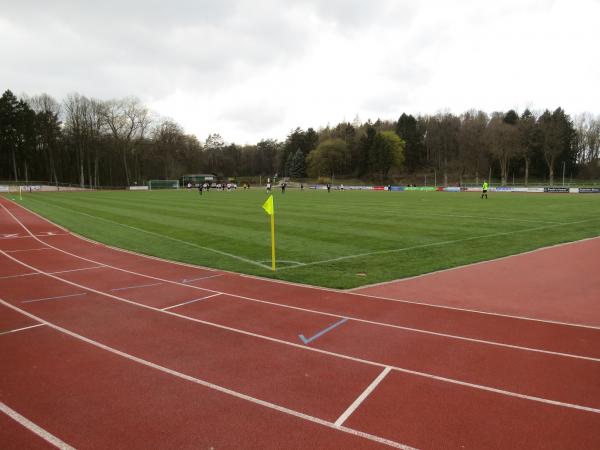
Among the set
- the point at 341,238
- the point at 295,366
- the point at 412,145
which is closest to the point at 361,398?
the point at 295,366

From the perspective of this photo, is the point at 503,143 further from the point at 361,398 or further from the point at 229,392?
the point at 229,392

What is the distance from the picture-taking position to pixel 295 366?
5793 mm

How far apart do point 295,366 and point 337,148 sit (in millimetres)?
105743

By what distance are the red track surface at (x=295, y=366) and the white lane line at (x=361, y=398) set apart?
0.07 ft

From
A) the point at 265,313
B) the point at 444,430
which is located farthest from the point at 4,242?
the point at 444,430

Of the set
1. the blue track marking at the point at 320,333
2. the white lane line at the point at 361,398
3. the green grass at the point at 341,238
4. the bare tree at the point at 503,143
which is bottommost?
the white lane line at the point at 361,398

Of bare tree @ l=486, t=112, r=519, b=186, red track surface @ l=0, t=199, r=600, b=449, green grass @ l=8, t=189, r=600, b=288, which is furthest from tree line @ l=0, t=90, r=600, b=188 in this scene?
red track surface @ l=0, t=199, r=600, b=449

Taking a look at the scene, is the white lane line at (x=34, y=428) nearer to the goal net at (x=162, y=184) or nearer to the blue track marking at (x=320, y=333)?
the blue track marking at (x=320, y=333)

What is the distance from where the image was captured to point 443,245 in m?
15.4

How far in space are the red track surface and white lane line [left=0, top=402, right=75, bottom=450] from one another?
1.6 inches

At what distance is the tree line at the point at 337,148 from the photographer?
84.9 m

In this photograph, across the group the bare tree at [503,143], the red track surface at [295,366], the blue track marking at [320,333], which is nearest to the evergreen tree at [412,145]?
the bare tree at [503,143]

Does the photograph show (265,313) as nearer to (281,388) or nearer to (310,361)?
(310,361)

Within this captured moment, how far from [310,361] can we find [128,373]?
8.69 ft
